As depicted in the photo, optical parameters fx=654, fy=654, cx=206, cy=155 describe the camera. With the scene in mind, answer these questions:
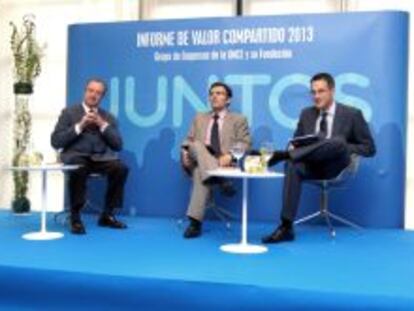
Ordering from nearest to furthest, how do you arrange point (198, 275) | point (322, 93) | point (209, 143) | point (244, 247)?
point (198, 275) → point (244, 247) → point (322, 93) → point (209, 143)

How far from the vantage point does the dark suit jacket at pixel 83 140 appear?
521 cm

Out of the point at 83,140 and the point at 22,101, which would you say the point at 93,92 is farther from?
the point at 22,101

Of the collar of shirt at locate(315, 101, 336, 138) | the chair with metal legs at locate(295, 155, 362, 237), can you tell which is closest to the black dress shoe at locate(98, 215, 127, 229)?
the chair with metal legs at locate(295, 155, 362, 237)

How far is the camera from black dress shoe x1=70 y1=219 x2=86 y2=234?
498 centimetres

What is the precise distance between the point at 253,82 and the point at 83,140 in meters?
1.60

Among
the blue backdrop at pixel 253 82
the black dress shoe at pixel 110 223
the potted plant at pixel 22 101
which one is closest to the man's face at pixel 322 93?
the blue backdrop at pixel 253 82

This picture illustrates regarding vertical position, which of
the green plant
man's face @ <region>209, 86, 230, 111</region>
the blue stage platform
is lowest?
the blue stage platform

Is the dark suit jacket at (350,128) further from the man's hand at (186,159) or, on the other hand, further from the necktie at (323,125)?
the man's hand at (186,159)

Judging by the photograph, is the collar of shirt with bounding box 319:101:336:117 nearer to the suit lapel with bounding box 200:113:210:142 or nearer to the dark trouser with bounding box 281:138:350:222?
the dark trouser with bounding box 281:138:350:222

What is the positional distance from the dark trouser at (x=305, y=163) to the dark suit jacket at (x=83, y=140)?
151 cm

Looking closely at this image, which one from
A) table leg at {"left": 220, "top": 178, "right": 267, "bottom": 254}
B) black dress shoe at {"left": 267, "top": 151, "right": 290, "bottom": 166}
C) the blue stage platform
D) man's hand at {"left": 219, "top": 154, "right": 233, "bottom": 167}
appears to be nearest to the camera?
the blue stage platform

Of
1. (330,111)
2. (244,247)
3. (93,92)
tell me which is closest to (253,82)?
(330,111)

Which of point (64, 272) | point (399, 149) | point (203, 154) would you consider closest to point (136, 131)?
point (203, 154)

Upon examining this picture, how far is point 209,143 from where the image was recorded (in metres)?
5.47
